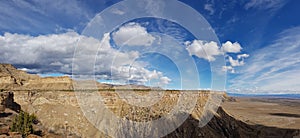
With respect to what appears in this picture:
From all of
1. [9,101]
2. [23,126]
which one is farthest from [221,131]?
[9,101]

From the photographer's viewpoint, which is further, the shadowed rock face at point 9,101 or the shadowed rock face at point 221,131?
the shadowed rock face at point 221,131

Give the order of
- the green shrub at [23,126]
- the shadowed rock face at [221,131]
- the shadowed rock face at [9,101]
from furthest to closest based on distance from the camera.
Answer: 1. the shadowed rock face at [221,131]
2. the shadowed rock face at [9,101]
3. the green shrub at [23,126]

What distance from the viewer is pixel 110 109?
35.4 meters

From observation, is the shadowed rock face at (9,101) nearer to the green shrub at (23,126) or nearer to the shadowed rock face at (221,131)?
the green shrub at (23,126)

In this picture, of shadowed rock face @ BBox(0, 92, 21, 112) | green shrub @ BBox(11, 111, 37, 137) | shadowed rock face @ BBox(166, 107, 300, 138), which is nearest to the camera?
green shrub @ BBox(11, 111, 37, 137)

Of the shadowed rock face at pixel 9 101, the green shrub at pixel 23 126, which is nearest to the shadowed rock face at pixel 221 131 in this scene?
the green shrub at pixel 23 126

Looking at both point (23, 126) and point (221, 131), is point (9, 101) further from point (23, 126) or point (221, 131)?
point (221, 131)

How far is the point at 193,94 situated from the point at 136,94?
42.1 ft

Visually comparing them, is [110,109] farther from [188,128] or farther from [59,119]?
[188,128]

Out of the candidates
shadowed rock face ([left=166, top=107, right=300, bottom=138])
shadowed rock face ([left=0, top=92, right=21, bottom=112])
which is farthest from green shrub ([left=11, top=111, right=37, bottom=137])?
shadowed rock face ([left=166, top=107, right=300, bottom=138])

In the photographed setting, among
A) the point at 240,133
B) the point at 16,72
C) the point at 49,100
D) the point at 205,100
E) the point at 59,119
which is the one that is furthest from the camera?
the point at 16,72

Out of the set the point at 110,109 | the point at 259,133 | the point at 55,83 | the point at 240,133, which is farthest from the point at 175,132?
the point at 55,83

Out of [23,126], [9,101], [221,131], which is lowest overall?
[221,131]

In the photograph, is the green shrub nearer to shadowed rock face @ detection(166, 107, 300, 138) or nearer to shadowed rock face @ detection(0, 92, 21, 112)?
shadowed rock face @ detection(0, 92, 21, 112)
